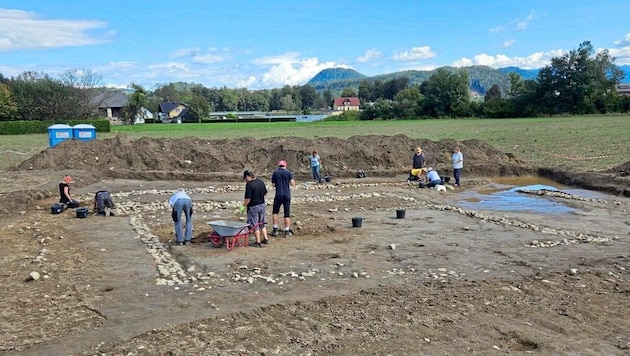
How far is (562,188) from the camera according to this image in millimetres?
23125

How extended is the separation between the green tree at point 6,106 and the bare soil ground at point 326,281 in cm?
6198

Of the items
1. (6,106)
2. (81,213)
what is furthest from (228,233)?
(6,106)

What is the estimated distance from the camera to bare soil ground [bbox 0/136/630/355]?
684cm

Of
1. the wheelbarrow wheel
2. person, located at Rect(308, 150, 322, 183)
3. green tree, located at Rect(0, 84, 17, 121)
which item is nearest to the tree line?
green tree, located at Rect(0, 84, 17, 121)

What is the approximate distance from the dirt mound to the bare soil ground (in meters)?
8.10

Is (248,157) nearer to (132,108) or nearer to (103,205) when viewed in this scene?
(103,205)

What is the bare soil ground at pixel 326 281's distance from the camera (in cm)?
684

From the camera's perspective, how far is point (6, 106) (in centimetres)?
7162

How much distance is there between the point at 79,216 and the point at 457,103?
281 ft

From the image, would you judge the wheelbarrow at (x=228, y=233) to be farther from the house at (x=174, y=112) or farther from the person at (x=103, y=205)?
the house at (x=174, y=112)

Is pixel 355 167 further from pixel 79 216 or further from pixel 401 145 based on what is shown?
pixel 79 216

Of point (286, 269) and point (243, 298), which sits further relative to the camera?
point (286, 269)

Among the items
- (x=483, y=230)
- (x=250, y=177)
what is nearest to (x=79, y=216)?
(x=250, y=177)

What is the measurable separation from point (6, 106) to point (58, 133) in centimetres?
4775
